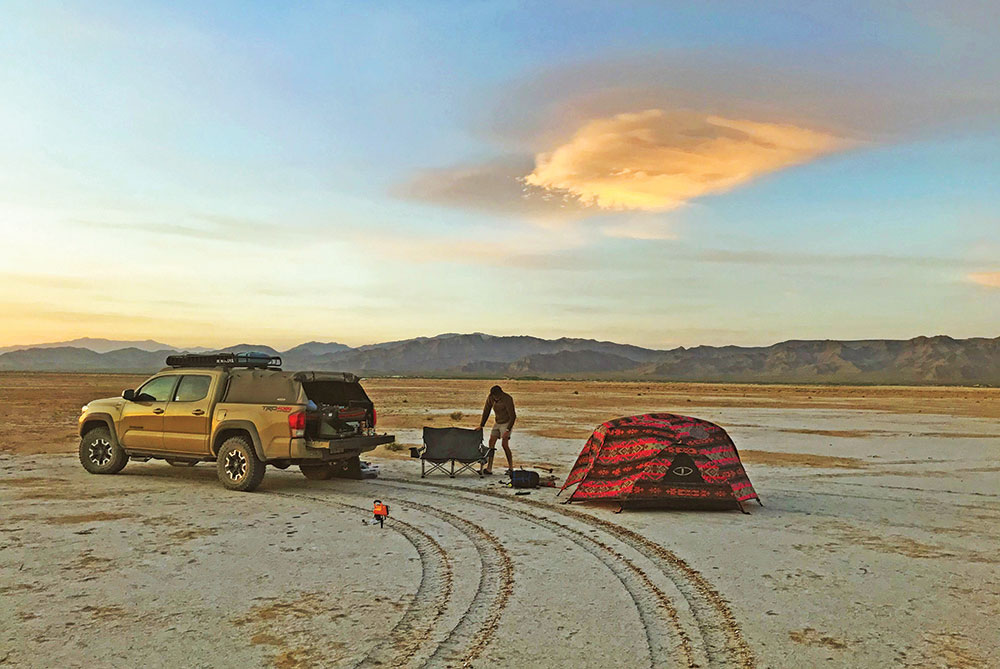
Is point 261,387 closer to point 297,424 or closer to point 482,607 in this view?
point 297,424

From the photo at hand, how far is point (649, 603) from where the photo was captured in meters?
6.55

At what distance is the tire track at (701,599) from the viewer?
214 inches

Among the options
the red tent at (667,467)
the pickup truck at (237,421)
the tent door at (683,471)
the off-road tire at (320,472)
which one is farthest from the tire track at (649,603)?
the off-road tire at (320,472)

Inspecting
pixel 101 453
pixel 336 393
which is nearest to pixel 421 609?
pixel 336 393

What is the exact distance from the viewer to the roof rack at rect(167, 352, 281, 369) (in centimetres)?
1351

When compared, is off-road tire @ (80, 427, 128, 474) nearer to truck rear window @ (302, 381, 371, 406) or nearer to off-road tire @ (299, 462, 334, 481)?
off-road tire @ (299, 462, 334, 481)

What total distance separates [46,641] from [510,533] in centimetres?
519

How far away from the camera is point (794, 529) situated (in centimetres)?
973

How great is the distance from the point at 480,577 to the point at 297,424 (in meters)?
5.78

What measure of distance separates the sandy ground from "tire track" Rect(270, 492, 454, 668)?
25 mm

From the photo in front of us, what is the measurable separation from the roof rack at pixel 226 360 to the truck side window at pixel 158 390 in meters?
0.33

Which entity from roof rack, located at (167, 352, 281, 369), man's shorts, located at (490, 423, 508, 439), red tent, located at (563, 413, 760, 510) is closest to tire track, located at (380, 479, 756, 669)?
red tent, located at (563, 413, 760, 510)

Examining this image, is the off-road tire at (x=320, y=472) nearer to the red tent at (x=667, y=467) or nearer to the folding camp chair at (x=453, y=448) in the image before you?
the folding camp chair at (x=453, y=448)

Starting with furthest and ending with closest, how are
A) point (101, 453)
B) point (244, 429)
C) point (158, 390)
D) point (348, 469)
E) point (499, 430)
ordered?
1. point (499, 430)
2. point (101, 453)
3. point (348, 469)
4. point (158, 390)
5. point (244, 429)
